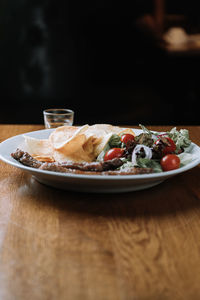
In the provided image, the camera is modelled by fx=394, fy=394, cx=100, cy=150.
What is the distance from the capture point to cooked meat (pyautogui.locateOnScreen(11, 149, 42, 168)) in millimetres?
1200

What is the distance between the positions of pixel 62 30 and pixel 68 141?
306 centimetres

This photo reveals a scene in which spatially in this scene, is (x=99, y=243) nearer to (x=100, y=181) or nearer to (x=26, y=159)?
(x=100, y=181)

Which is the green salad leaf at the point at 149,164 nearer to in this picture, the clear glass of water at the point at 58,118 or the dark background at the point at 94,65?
the clear glass of water at the point at 58,118

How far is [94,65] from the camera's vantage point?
419 centimetres

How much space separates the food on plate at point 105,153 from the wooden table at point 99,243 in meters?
0.08

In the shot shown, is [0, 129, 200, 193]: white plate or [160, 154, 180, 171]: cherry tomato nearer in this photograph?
[0, 129, 200, 193]: white plate

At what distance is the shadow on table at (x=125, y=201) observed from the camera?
102 cm

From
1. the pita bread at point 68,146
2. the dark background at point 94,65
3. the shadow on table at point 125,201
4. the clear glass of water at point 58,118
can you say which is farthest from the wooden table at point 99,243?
the dark background at point 94,65

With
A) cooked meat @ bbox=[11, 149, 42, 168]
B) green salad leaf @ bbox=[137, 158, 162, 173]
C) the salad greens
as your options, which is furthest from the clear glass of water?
green salad leaf @ bbox=[137, 158, 162, 173]

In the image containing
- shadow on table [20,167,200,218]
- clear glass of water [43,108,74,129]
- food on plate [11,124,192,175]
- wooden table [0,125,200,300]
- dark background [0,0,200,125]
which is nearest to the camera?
wooden table [0,125,200,300]

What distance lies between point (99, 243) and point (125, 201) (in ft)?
→ 0.81

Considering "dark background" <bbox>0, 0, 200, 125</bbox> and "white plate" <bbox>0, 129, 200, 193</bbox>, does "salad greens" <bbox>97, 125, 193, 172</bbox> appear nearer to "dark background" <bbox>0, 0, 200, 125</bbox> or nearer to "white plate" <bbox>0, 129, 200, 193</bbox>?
"white plate" <bbox>0, 129, 200, 193</bbox>

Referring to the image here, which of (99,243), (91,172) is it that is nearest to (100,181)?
(91,172)

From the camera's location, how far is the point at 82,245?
0.85 metres
